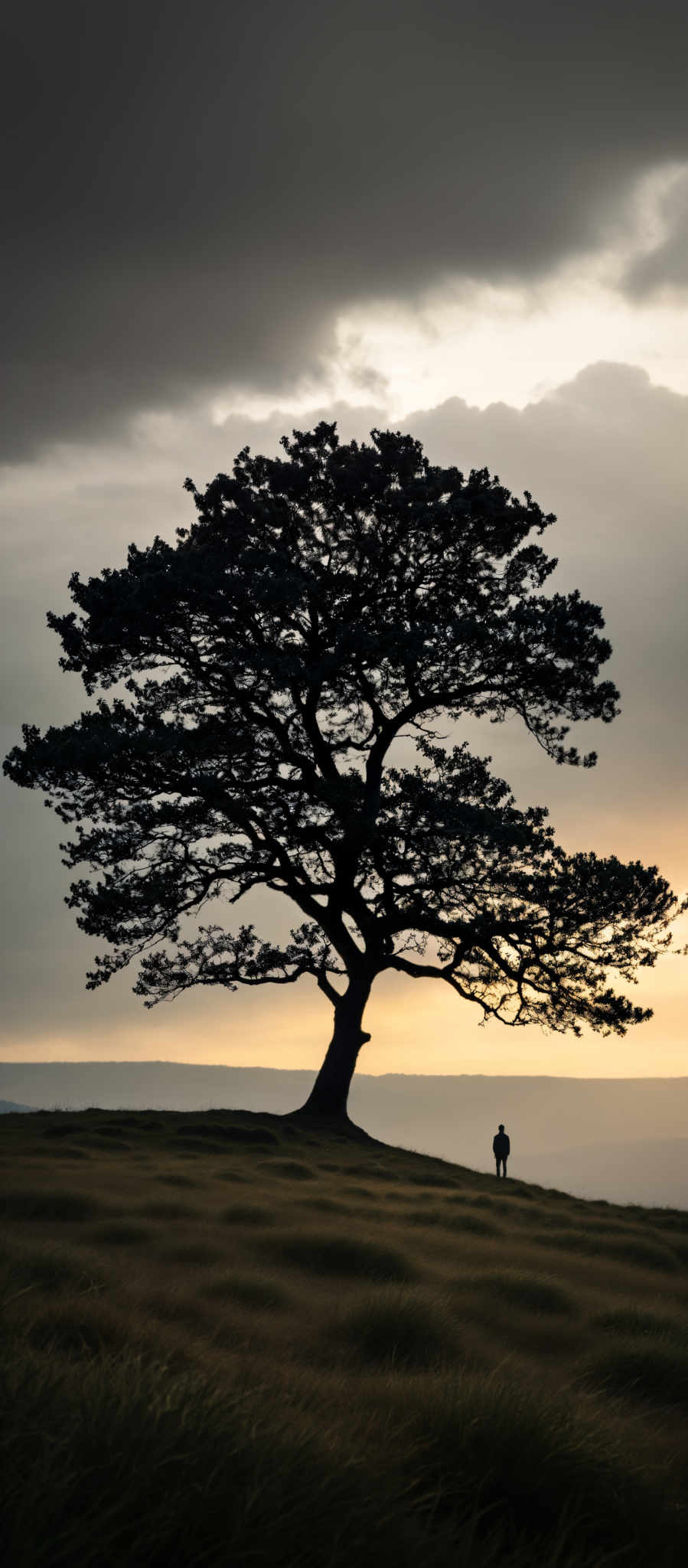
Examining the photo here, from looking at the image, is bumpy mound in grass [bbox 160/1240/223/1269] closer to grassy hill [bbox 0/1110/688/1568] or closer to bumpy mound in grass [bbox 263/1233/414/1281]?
grassy hill [bbox 0/1110/688/1568]

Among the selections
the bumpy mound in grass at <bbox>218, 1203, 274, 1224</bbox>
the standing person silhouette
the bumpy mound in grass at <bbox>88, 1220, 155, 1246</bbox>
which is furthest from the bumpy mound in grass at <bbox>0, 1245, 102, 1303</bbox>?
the standing person silhouette

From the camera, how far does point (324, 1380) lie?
5215mm

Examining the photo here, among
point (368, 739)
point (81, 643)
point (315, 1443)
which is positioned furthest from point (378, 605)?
point (315, 1443)

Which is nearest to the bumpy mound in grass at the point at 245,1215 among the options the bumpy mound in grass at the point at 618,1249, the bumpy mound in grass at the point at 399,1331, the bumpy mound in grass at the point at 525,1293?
the bumpy mound in grass at the point at 525,1293

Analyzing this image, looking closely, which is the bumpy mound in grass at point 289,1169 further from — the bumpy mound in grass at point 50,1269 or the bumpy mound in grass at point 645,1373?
the bumpy mound in grass at point 645,1373

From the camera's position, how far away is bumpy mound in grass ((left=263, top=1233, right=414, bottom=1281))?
9000 millimetres

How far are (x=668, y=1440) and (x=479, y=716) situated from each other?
2085cm

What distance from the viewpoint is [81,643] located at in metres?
24.8

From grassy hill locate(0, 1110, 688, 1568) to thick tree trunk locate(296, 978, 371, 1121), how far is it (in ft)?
35.3

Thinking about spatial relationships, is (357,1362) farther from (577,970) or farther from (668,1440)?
(577,970)

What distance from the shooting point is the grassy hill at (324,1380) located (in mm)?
2953

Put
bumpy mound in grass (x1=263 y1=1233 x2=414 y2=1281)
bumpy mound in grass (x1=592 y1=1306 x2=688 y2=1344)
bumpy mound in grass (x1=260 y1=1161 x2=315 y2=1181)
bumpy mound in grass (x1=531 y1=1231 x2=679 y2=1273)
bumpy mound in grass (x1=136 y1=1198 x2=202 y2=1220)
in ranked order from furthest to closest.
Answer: bumpy mound in grass (x1=260 y1=1161 x2=315 y2=1181) < bumpy mound in grass (x1=531 y1=1231 x2=679 y2=1273) < bumpy mound in grass (x1=136 y1=1198 x2=202 y2=1220) < bumpy mound in grass (x1=263 y1=1233 x2=414 y2=1281) < bumpy mound in grass (x1=592 y1=1306 x2=688 y2=1344)

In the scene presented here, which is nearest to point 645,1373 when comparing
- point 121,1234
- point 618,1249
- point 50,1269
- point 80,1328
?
point 80,1328

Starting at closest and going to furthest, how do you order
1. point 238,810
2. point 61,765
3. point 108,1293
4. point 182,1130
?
1. point 108,1293
2. point 182,1130
3. point 61,765
4. point 238,810
